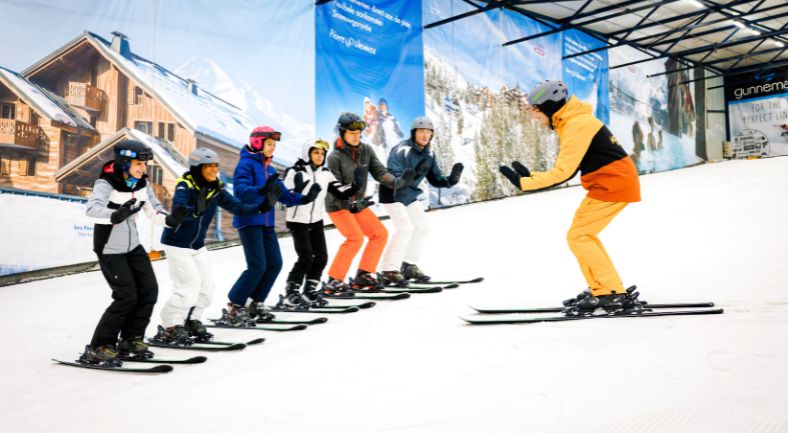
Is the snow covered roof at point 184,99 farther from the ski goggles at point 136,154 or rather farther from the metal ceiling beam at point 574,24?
the metal ceiling beam at point 574,24

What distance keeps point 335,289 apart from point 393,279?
0.64 m

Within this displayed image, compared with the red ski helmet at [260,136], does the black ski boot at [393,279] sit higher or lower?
lower

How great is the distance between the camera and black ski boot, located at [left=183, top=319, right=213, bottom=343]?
418 centimetres

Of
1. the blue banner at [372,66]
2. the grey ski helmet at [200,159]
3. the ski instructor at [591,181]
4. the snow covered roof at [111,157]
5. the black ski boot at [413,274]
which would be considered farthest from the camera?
the blue banner at [372,66]

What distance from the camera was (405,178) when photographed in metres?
6.12

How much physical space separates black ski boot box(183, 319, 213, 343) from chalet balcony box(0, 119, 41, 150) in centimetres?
495

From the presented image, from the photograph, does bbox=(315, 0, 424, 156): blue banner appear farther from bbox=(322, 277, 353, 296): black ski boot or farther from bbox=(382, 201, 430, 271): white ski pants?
bbox=(322, 277, 353, 296): black ski boot

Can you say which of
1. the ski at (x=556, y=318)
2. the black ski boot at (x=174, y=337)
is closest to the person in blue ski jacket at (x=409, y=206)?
the ski at (x=556, y=318)

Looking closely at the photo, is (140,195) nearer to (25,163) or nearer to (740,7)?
(25,163)

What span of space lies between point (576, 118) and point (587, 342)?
1.72 metres

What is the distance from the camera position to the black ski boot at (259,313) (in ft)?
15.8

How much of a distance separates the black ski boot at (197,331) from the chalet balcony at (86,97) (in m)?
5.48

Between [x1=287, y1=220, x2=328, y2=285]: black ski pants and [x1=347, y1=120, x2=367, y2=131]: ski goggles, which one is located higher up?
[x1=347, y1=120, x2=367, y2=131]: ski goggles

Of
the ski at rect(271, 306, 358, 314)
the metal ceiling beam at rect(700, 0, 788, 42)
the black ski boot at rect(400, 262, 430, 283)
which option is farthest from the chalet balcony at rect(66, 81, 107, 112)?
the metal ceiling beam at rect(700, 0, 788, 42)
